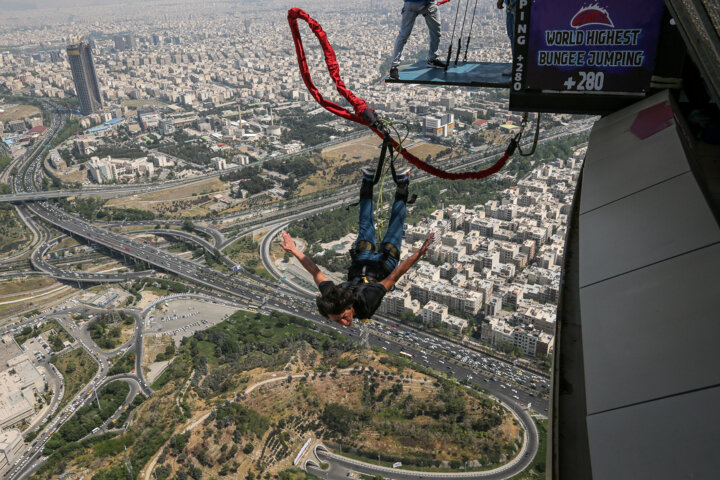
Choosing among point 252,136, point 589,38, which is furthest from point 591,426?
point 252,136

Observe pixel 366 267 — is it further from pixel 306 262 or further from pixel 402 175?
pixel 402 175

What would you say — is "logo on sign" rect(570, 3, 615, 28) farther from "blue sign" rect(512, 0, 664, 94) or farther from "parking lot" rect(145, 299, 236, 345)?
"parking lot" rect(145, 299, 236, 345)

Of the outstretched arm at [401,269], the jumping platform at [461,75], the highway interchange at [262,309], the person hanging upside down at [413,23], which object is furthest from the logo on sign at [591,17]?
the highway interchange at [262,309]

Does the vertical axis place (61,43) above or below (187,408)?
above

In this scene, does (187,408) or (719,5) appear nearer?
(719,5)

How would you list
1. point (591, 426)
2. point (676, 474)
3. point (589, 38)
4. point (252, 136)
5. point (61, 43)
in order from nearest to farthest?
1. point (676, 474)
2. point (591, 426)
3. point (589, 38)
4. point (252, 136)
5. point (61, 43)

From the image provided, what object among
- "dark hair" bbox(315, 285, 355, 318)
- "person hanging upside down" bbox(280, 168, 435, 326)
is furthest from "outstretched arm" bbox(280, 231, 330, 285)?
"dark hair" bbox(315, 285, 355, 318)

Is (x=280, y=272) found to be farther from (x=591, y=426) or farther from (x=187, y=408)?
(x=591, y=426)
